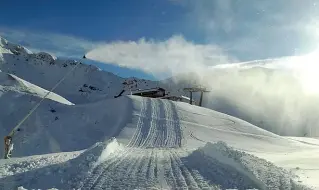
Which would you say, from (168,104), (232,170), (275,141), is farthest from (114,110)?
(232,170)

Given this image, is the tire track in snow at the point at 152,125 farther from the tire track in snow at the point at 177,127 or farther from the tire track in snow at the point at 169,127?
the tire track in snow at the point at 177,127

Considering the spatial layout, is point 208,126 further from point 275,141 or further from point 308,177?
point 308,177

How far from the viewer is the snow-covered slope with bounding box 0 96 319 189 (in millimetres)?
10164

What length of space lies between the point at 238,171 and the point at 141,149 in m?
11.6

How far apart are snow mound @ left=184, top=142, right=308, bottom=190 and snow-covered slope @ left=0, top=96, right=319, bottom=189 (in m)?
0.03

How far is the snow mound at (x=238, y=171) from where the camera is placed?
995 centimetres

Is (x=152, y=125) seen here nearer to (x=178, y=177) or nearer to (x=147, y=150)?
(x=147, y=150)

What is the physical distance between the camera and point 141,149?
2241 centimetres

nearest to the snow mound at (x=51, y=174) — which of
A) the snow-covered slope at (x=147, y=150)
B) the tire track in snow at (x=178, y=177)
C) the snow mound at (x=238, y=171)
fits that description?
the snow-covered slope at (x=147, y=150)

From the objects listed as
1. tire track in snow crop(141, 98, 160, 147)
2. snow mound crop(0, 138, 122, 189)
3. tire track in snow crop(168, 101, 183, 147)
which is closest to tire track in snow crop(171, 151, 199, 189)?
snow mound crop(0, 138, 122, 189)

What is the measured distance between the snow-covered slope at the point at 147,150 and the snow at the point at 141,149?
0.10 feet

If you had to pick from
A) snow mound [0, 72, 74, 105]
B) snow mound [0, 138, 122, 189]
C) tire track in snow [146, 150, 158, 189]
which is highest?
snow mound [0, 72, 74, 105]

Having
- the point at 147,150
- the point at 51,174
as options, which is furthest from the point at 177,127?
the point at 51,174

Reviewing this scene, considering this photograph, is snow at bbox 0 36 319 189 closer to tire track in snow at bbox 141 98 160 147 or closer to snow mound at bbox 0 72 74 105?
tire track in snow at bbox 141 98 160 147
